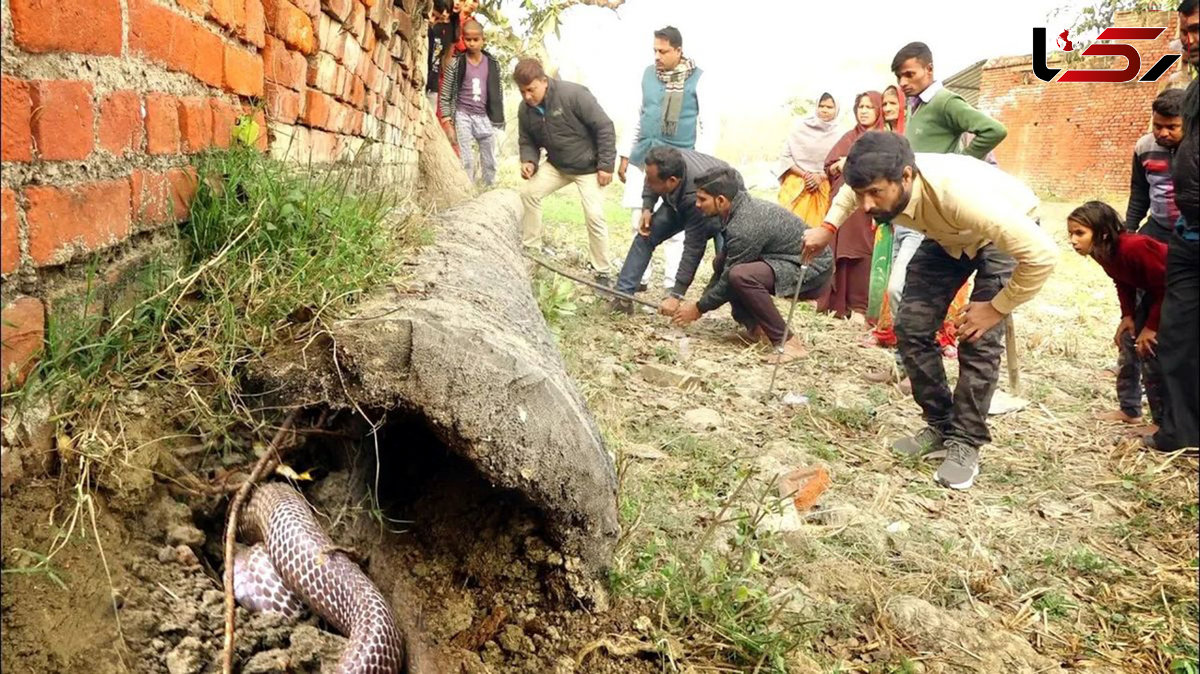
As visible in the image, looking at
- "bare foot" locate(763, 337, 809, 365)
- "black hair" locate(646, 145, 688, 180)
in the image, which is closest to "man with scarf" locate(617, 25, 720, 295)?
"black hair" locate(646, 145, 688, 180)

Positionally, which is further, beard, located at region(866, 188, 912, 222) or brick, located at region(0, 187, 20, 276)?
beard, located at region(866, 188, 912, 222)

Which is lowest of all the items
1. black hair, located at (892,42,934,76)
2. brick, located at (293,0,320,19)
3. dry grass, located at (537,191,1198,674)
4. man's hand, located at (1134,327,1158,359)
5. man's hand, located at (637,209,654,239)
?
dry grass, located at (537,191,1198,674)

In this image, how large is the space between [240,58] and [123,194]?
76 centimetres

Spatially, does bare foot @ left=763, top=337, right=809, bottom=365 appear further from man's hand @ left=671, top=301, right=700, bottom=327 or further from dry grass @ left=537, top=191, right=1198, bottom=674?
man's hand @ left=671, top=301, right=700, bottom=327

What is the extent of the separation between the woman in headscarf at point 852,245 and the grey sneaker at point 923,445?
2.72m

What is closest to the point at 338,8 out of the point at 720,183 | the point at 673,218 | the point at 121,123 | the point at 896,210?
the point at 121,123

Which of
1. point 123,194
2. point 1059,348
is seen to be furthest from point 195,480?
point 1059,348

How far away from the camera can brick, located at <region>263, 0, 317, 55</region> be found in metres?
2.33

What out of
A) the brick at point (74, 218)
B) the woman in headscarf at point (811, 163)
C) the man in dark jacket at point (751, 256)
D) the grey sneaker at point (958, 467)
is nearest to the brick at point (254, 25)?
the brick at point (74, 218)

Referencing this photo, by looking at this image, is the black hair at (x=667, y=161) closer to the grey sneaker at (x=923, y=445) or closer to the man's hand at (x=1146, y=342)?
the grey sneaker at (x=923, y=445)

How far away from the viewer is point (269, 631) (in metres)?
1.48

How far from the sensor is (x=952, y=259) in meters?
3.62

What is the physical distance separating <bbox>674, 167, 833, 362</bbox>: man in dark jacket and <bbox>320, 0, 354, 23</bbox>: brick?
3090 mm

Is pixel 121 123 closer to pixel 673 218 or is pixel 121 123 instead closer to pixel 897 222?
pixel 897 222
